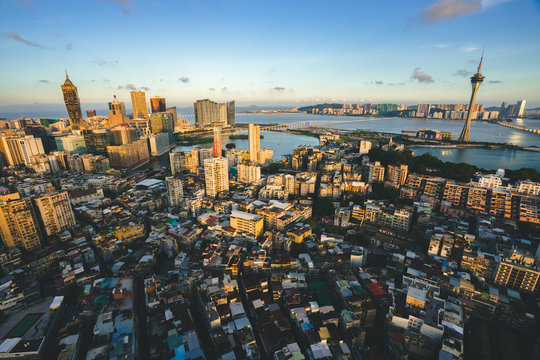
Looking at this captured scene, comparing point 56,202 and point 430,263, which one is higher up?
point 56,202

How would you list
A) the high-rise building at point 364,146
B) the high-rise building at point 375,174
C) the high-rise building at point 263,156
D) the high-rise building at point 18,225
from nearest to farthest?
the high-rise building at point 18,225
the high-rise building at point 375,174
the high-rise building at point 263,156
the high-rise building at point 364,146

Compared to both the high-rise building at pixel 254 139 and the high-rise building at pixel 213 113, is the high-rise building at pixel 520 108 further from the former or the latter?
the high-rise building at pixel 254 139

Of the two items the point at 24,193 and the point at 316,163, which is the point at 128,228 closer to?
the point at 24,193

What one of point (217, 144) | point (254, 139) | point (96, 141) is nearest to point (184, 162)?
point (217, 144)

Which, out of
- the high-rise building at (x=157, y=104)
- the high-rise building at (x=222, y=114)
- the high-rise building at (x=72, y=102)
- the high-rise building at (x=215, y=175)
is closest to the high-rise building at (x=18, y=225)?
the high-rise building at (x=215, y=175)

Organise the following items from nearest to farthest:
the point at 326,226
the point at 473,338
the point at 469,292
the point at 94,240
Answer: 1. the point at 473,338
2. the point at 469,292
3. the point at 94,240
4. the point at 326,226

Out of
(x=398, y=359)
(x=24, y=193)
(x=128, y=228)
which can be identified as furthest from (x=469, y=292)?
(x=24, y=193)

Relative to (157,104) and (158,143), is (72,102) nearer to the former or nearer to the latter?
(158,143)
